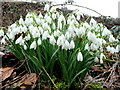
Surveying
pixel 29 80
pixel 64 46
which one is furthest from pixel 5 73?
pixel 64 46

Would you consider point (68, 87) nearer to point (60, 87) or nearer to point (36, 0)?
point (60, 87)

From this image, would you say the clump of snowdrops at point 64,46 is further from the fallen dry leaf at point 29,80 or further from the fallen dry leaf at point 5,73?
the fallen dry leaf at point 5,73

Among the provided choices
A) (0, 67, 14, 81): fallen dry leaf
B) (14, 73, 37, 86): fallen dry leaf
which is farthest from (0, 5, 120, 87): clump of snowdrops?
(0, 67, 14, 81): fallen dry leaf

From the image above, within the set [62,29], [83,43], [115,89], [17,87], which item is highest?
[62,29]

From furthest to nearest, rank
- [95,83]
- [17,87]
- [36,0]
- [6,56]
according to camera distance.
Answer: [36,0] → [6,56] → [95,83] → [17,87]

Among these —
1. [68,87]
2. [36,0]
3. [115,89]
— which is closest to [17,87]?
[68,87]

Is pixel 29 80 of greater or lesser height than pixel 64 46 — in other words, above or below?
below

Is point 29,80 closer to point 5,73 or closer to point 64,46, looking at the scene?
point 5,73

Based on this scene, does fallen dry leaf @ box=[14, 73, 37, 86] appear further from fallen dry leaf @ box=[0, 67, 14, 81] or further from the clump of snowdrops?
fallen dry leaf @ box=[0, 67, 14, 81]

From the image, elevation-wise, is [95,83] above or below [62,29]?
below

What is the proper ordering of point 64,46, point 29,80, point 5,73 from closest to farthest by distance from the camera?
point 64,46
point 29,80
point 5,73

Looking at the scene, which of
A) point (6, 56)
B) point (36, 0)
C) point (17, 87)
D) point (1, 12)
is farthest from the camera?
point (36, 0)
